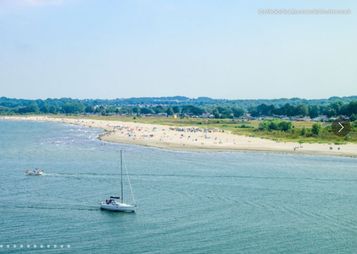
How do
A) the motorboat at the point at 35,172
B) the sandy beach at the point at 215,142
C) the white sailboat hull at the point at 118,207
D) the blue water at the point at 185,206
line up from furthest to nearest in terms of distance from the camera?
the sandy beach at the point at 215,142, the motorboat at the point at 35,172, the white sailboat hull at the point at 118,207, the blue water at the point at 185,206

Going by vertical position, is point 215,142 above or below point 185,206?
above

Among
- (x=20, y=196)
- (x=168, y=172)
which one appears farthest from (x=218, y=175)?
(x=20, y=196)

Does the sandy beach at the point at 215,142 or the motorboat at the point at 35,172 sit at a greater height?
the sandy beach at the point at 215,142

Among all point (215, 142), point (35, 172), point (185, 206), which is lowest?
point (185, 206)

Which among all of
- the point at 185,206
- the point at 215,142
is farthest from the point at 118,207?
the point at 215,142

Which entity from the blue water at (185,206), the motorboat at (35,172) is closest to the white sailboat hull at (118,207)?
the blue water at (185,206)

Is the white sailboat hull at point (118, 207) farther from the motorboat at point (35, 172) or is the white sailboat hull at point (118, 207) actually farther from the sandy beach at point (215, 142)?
the sandy beach at point (215, 142)

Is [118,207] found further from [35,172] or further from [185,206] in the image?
[35,172]

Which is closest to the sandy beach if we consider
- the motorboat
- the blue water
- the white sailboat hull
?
the blue water
